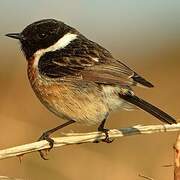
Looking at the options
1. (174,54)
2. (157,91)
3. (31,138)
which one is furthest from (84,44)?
(174,54)

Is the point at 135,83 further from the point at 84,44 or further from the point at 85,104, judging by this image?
the point at 84,44

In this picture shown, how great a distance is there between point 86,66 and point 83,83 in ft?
0.53

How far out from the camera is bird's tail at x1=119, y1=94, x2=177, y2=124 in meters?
5.58

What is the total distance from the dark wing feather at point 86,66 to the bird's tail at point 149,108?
130 millimetres

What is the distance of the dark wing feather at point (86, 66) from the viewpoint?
6062mm

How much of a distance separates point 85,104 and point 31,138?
13.3 feet

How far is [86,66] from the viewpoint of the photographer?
6.32 metres

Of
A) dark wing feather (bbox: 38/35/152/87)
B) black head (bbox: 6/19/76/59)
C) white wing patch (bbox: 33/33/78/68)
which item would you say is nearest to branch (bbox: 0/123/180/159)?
dark wing feather (bbox: 38/35/152/87)

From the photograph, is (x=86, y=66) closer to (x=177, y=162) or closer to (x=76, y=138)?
(x=76, y=138)

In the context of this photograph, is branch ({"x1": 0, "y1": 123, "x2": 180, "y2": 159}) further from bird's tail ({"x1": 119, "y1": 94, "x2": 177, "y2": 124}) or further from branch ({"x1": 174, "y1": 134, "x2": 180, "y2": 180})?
bird's tail ({"x1": 119, "y1": 94, "x2": 177, "y2": 124})

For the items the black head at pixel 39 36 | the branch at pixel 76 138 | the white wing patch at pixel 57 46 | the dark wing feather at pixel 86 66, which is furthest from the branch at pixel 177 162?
the black head at pixel 39 36

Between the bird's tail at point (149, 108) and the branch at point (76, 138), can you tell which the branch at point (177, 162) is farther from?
the bird's tail at point (149, 108)

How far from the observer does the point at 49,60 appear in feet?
21.4

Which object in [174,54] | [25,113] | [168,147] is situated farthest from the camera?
[174,54]
